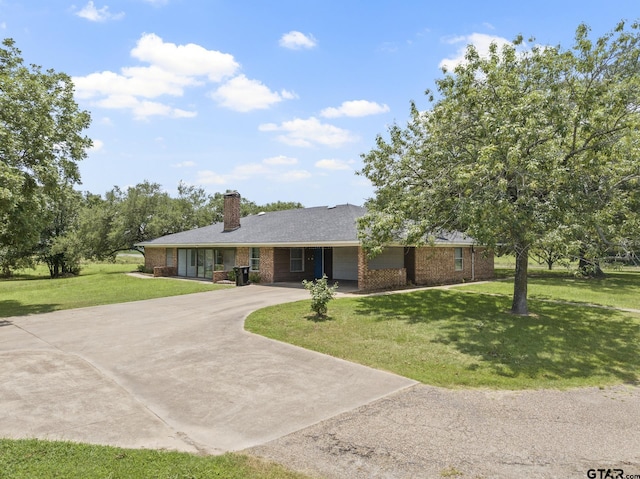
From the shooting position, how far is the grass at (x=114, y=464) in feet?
13.8

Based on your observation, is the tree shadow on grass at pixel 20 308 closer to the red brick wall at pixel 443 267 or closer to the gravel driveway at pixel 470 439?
the gravel driveway at pixel 470 439

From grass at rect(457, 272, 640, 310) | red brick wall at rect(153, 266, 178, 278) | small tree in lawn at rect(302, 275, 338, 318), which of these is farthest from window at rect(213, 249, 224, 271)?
grass at rect(457, 272, 640, 310)

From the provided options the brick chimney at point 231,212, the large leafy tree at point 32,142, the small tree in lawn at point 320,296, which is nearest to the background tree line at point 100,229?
the brick chimney at point 231,212

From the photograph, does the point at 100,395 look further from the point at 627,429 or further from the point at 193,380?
the point at 627,429

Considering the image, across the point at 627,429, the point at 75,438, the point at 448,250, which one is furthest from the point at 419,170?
the point at 75,438

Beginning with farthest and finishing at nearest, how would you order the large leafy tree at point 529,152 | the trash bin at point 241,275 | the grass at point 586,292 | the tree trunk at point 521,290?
the trash bin at point 241,275 → the grass at point 586,292 → the tree trunk at point 521,290 → the large leafy tree at point 529,152

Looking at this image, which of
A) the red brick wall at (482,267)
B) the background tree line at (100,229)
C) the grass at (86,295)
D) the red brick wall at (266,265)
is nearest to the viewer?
the grass at (86,295)

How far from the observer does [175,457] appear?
4.59 meters

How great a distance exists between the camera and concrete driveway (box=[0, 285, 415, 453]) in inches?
211

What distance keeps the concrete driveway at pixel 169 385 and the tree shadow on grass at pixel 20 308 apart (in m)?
3.43

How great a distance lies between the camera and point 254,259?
24453 mm

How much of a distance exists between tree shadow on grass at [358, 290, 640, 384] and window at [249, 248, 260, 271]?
9560mm

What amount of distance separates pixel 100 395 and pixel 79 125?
49.2ft

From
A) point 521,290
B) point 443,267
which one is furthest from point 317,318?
point 443,267
